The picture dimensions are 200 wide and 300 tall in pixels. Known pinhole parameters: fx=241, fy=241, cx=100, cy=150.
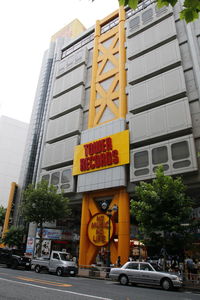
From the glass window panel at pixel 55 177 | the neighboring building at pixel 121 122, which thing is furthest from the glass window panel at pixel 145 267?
the glass window panel at pixel 55 177

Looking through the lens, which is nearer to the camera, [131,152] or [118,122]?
[131,152]

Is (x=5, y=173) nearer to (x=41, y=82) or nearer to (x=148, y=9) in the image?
(x=41, y=82)

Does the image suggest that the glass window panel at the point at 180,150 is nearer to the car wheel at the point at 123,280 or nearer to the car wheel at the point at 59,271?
the car wheel at the point at 123,280

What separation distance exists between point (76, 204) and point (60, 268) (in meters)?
15.1

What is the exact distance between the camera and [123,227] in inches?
1013

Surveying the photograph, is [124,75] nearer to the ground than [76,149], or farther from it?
farther from it

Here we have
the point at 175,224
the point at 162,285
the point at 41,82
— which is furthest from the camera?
the point at 41,82

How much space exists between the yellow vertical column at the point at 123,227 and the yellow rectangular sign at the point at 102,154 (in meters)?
3.76

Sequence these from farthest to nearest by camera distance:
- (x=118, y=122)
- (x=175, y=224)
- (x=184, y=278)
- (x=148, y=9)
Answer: (x=148, y=9) → (x=118, y=122) → (x=175, y=224) → (x=184, y=278)

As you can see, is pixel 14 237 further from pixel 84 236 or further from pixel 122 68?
pixel 122 68

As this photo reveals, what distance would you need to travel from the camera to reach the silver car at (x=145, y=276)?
1305 centimetres

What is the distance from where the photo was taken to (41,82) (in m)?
65.2

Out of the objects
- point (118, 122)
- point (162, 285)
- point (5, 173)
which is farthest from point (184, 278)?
point (5, 173)

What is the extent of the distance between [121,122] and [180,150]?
8.69 metres
